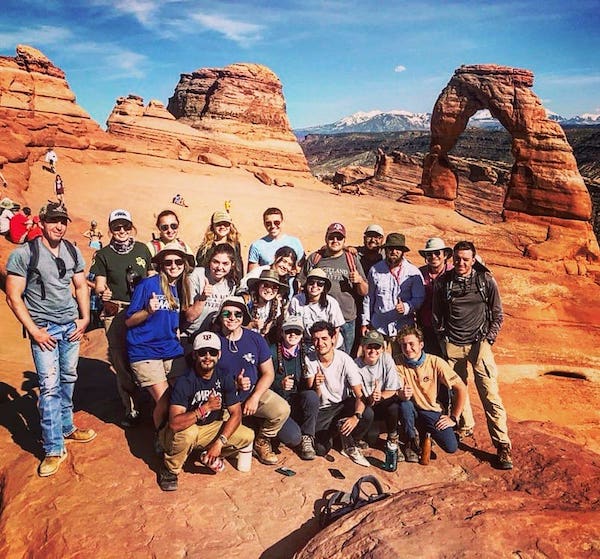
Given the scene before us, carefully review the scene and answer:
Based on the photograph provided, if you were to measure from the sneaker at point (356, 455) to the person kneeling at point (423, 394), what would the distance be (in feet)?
1.52

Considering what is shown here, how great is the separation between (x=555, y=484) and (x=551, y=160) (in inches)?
582

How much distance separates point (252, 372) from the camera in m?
3.66

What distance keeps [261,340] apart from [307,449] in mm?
1057

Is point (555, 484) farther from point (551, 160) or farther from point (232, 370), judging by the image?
point (551, 160)

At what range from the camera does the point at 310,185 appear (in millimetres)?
35188

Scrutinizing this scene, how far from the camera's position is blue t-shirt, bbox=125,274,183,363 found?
12.3ft

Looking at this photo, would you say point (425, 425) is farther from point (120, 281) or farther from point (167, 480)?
point (120, 281)

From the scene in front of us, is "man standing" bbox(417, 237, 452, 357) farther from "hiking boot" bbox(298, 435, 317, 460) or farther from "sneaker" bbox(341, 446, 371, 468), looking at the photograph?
"hiking boot" bbox(298, 435, 317, 460)

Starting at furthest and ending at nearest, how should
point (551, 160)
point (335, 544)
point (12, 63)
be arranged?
point (12, 63) → point (551, 160) → point (335, 544)

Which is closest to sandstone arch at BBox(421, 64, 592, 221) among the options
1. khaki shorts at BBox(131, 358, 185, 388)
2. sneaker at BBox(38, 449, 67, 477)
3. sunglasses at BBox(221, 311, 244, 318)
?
sunglasses at BBox(221, 311, 244, 318)

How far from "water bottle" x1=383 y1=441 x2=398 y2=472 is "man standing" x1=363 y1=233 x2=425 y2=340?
51.4 inches

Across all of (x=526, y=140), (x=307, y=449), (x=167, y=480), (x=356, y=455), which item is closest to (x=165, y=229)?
(x=167, y=480)

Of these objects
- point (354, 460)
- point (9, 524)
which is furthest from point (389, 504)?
point (9, 524)

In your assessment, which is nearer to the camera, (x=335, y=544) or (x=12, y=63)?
(x=335, y=544)
